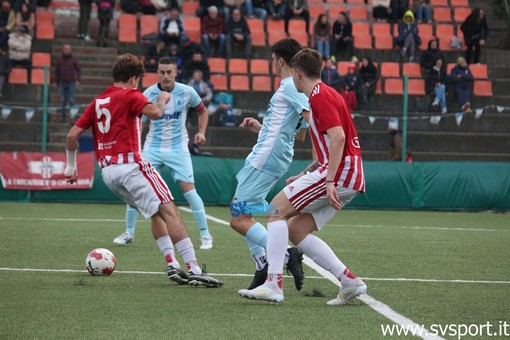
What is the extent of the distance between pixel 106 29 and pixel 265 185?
18.5 meters

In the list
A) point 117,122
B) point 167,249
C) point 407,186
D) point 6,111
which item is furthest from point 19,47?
point 167,249

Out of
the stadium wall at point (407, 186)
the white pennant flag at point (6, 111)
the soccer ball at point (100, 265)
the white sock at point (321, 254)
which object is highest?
the white sock at point (321, 254)

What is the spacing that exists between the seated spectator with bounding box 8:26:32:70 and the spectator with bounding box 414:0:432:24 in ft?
34.5

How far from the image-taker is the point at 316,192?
7.41 metres

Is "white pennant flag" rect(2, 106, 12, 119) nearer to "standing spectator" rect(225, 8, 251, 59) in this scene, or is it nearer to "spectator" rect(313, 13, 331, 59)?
"standing spectator" rect(225, 8, 251, 59)

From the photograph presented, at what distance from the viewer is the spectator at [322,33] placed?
25.5 meters

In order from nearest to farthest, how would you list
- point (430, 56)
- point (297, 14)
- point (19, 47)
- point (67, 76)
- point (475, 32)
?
point (67, 76) → point (19, 47) → point (430, 56) → point (475, 32) → point (297, 14)

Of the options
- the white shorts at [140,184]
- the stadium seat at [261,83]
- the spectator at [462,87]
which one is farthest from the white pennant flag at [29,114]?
the white shorts at [140,184]

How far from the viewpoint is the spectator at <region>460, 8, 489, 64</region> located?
26.4 metres

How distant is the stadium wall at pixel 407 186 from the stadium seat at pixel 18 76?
378cm

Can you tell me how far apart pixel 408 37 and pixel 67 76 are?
28.8ft

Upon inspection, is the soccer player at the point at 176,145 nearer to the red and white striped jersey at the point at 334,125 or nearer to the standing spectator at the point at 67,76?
the red and white striped jersey at the point at 334,125

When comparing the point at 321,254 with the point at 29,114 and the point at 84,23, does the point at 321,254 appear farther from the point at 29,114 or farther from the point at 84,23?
the point at 84,23

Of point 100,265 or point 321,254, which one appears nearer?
point 321,254
